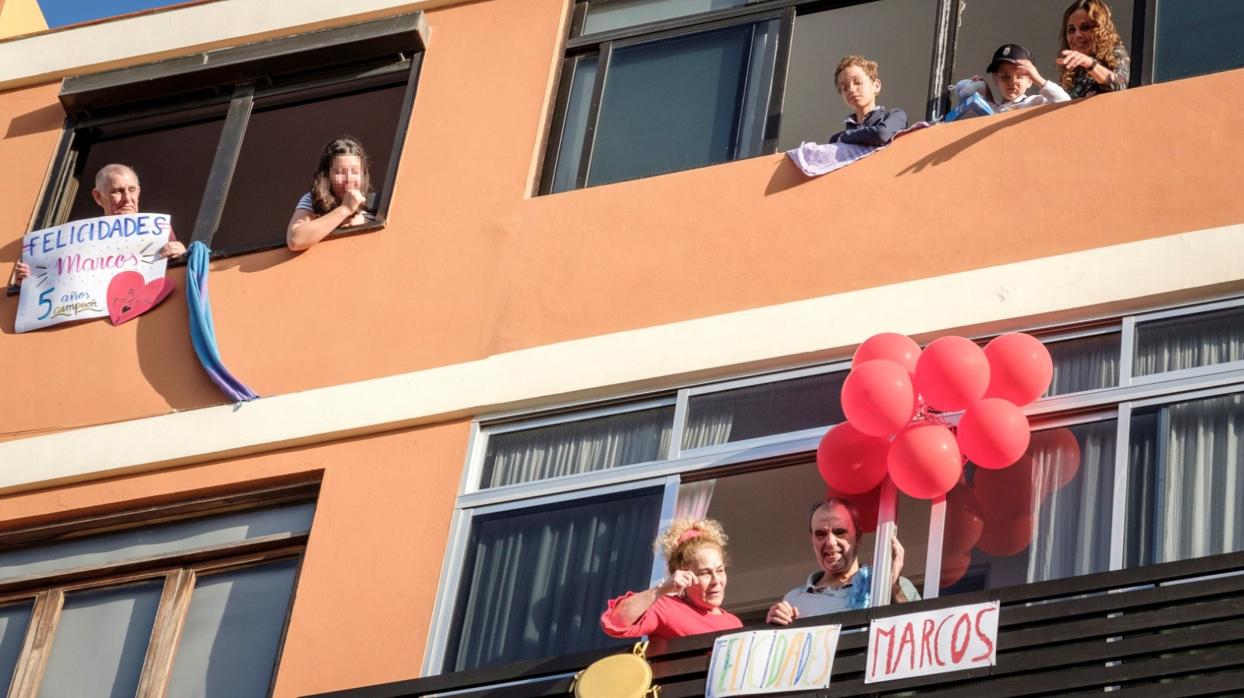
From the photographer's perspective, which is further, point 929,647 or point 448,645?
point 448,645

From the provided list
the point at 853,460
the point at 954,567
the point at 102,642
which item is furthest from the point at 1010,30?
the point at 102,642

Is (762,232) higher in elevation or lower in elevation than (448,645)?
higher

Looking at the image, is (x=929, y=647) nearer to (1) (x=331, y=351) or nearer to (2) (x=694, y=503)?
(2) (x=694, y=503)

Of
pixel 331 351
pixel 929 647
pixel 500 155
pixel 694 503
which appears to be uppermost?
pixel 500 155

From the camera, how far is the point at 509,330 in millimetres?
11516

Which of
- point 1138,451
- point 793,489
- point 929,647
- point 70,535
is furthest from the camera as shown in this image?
point 70,535

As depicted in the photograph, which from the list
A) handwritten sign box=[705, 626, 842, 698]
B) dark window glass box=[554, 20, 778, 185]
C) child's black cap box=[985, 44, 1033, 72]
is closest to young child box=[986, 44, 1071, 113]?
child's black cap box=[985, 44, 1033, 72]

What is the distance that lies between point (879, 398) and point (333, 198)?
4.03 m

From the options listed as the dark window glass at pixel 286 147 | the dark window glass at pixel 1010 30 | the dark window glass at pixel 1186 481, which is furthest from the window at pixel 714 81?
the dark window glass at pixel 1186 481

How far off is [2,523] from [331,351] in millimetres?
1891

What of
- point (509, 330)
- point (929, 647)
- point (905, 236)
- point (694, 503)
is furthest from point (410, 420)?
point (929, 647)

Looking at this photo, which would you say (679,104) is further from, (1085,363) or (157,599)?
(157,599)

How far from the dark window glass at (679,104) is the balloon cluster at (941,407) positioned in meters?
2.54

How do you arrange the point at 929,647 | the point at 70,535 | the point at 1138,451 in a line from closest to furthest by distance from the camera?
1. the point at 929,647
2. the point at 1138,451
3. the point at 70,535
